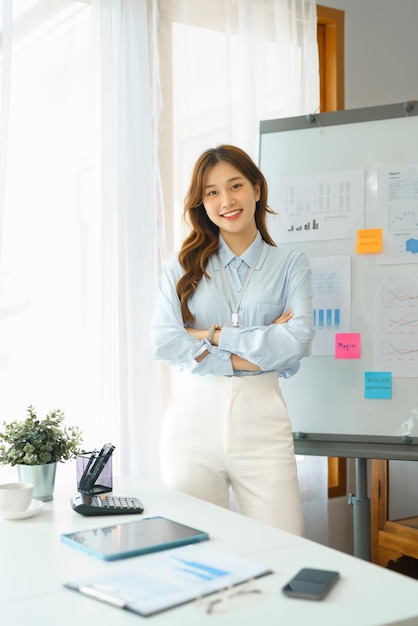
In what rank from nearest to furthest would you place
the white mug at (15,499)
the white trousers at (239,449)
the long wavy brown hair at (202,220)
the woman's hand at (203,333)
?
1. the white mug at (15,499)
2. the white trousers at (239,449)
3. the woman's hand at (203,333)
4. the long wavy brown hair at (202,220)

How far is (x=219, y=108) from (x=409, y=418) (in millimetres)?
1386

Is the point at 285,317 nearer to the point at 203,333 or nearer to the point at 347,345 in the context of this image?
the point at 203,333

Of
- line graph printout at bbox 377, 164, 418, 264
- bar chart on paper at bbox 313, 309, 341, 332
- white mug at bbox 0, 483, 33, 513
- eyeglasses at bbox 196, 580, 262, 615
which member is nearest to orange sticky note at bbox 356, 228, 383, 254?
line graph printout at bbox 377, 164, 418, 264

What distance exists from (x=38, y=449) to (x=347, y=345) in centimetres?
119

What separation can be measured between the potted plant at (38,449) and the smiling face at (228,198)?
837mm

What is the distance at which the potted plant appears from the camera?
6.02 ft

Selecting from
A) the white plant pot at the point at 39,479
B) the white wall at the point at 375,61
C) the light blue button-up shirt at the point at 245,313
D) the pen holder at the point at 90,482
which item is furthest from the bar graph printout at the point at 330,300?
the white plant pot at the point at 39,479

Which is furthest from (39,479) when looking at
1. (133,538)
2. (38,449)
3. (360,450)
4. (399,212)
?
(399,212)

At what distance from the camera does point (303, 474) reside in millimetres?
3016

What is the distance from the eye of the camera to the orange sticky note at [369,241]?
257cm

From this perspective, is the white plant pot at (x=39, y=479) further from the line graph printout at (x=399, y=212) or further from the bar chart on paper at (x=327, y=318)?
the line graph printout at (x=399, y=212)

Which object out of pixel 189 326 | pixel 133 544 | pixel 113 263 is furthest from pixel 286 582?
pixel 113 263

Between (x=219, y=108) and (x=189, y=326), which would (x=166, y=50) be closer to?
(x=219, y=108)

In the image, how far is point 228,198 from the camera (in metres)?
2.34
